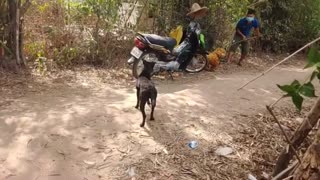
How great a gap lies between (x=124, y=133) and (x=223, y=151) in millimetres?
1154

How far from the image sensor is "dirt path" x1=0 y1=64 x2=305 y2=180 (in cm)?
350

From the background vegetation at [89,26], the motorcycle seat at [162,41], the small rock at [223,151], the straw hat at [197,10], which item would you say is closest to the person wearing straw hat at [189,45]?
the straw hat at [197,10]

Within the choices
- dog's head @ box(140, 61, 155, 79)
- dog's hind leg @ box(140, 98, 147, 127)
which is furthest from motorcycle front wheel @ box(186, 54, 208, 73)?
dog's hind leg @ box(140, 98, 147, 127)

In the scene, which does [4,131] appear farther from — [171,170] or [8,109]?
[171,170]

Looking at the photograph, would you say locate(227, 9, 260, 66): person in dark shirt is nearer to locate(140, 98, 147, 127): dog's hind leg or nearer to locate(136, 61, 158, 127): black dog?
locate(136, 61, 158, 127): black dog

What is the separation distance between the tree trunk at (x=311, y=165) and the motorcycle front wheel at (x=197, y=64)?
5500 millimetres

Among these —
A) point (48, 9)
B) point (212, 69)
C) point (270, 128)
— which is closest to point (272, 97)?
point (270, 128)

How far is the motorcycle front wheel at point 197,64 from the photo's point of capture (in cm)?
760

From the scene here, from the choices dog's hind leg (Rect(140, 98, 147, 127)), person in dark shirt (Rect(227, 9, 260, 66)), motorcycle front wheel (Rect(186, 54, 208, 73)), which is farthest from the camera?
person in dark shirt (Rect(227, 9, 260, 66))

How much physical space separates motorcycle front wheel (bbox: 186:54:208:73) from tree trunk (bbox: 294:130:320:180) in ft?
18.0

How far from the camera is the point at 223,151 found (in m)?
4.12

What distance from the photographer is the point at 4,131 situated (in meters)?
3.98

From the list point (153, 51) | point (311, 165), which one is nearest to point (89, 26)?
point (153, 51)

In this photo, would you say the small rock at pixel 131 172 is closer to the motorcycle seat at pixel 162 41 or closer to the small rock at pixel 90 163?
the small rock at pixel 90 163
